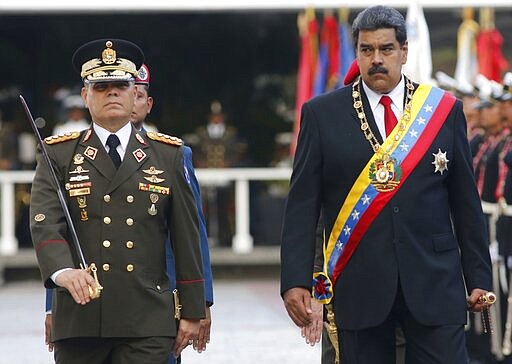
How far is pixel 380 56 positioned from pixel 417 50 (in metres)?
7.83

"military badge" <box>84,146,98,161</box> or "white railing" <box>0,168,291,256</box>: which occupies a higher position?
"military badge" <box>84,146,98,161</box>

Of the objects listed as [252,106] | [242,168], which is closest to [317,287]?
[242,168]

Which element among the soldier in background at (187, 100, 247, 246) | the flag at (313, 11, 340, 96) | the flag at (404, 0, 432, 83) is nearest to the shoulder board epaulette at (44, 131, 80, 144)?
the flag at (404, 0, 432, 83)

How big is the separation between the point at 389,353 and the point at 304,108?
1.03 metres

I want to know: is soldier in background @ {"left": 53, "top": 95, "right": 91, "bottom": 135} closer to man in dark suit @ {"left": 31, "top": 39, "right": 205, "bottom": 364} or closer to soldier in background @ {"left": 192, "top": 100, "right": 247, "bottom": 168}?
soldier in background @ {"left": 192, "top": 100, "right": 247, "bottom": 168}

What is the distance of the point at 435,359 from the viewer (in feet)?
17.3

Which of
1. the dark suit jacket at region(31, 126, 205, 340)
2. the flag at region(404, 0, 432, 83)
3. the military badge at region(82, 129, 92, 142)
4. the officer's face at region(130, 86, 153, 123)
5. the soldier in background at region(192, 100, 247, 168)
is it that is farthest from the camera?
the soldier in background at region(192, 100, 247, 168)

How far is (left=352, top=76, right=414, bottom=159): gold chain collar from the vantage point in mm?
5422

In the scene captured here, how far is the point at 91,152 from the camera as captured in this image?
542 centimetres

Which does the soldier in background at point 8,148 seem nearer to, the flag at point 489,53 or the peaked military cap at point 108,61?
the flag at point 489,53

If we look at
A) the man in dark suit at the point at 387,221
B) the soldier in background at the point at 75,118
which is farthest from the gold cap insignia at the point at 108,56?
the soldier in background at the point at 75,118

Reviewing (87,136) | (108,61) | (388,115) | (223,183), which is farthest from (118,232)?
(223,183)

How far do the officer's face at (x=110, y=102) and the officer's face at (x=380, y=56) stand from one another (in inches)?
36.7

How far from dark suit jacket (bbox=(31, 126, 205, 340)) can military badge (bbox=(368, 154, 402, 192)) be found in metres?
0.72
